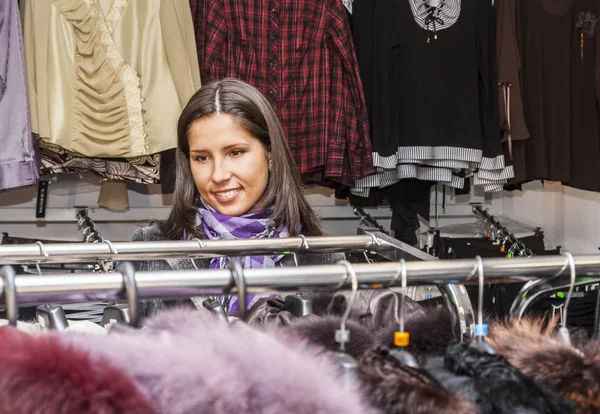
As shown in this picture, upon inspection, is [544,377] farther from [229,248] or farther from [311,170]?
[311,170]

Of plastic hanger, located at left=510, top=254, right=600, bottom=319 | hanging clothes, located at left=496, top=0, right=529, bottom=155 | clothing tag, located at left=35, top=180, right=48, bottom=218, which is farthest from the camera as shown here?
hanging clothes, located at left=496, top=0, right=529, bottom=155

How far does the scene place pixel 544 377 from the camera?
64 centimetres

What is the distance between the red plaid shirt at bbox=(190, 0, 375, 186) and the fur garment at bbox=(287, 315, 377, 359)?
4.97 ft

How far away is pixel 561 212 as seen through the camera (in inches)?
116

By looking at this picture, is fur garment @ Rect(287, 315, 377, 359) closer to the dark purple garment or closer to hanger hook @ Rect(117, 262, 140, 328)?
hanger hook @ Rect(117, 262, 140, 328)

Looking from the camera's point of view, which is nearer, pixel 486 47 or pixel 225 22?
pixel 225 22

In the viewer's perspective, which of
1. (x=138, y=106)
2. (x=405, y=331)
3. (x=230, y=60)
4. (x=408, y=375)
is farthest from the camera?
(x=230, y=60)

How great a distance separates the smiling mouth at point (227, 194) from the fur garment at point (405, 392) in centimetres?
86

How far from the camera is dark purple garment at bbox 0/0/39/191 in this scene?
1926 mm

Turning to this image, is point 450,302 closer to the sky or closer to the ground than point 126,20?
closer to the ground

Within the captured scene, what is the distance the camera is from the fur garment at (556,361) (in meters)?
0.62

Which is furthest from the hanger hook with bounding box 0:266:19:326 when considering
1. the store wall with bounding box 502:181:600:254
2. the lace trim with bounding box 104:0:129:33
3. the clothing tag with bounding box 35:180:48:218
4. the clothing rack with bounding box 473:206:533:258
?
the store wall with bounding box 502:181:600:254

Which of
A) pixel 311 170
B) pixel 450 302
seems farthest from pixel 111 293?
pixel 311 170

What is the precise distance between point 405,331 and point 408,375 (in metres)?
0.16
